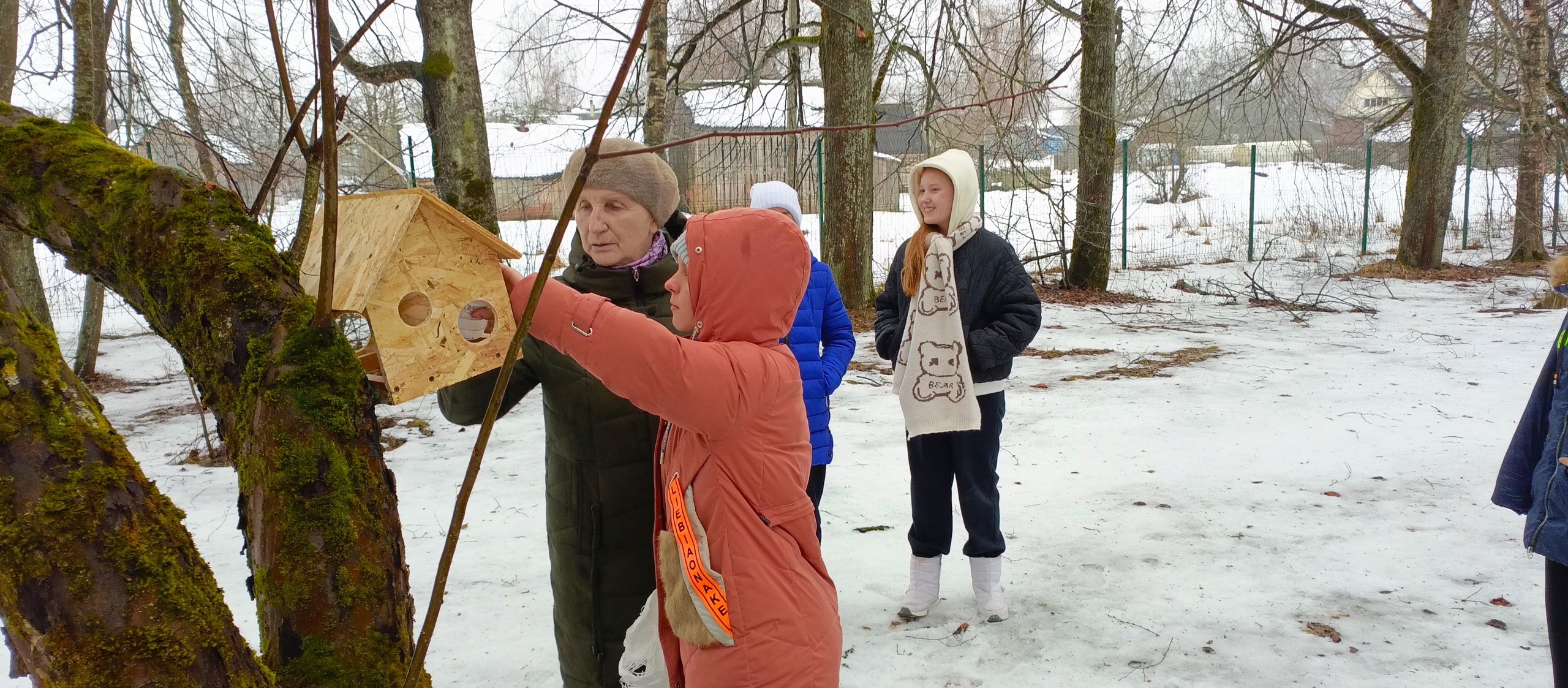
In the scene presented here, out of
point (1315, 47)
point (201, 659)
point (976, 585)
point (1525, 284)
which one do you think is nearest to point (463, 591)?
point (976, 585)

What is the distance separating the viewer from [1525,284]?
37.3 ft

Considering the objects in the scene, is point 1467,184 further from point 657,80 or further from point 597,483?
point 597,483

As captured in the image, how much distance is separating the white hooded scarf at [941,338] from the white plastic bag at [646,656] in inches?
65.8

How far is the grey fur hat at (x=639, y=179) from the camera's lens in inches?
76.2

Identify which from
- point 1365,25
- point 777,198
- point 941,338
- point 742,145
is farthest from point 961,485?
point 1365,25

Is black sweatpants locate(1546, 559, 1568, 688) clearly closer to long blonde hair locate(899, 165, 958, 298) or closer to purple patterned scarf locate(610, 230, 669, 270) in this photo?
long blonde hair locate(899, 165, 958, 298)

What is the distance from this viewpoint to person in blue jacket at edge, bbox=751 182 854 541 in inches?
128

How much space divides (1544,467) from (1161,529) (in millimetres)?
1818

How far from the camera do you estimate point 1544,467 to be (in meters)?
2.47

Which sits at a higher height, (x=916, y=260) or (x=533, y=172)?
(x=533, y=172)

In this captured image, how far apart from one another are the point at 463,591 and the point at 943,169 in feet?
8.34

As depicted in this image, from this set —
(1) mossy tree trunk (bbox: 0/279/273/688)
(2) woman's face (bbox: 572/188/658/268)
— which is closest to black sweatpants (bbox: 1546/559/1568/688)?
(2) woman's face (bbox: 572/188/658/268)

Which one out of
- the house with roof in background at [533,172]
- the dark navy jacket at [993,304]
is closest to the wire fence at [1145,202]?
the house with roof in background at [533,172]

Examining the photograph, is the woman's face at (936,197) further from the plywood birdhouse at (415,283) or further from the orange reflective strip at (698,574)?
the plywood birdhouse at (415,283)
